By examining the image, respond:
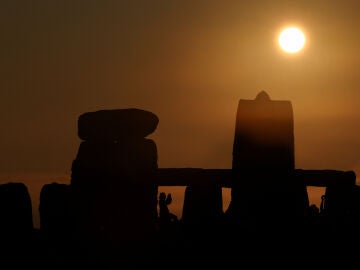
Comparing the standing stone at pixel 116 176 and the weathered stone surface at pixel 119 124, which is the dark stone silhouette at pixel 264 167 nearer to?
the standing stone at pixel 116 176

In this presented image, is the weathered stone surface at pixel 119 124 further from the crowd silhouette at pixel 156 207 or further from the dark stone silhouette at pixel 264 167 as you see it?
the dark stone silhouette at pixel 264 167

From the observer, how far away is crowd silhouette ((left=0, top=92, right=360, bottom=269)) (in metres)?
23.3

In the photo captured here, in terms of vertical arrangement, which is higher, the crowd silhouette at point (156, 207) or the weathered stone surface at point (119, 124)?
the weathered stone surface at point (119, 124)

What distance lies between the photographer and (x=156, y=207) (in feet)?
84.1

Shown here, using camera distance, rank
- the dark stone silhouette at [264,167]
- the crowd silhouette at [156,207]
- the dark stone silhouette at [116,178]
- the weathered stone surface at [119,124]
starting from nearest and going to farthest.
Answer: the crowd silhouette at [156,207] → the dark stone silhouette at [116,178] → the dark stone silhouette at [264,167] → the weathered stone surface at [119,124]

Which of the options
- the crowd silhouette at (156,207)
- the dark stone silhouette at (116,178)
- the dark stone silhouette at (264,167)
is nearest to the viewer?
the crowd silhouette at (156,207)

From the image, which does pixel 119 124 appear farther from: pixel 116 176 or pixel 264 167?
pixel 264 167

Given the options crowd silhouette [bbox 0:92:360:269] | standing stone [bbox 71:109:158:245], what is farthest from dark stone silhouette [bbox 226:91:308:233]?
standing stone [bbox 71:109:158:245]

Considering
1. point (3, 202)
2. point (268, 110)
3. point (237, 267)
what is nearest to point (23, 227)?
point (3, 202)

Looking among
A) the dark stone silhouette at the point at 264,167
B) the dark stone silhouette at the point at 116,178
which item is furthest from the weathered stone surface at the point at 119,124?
the dark stone silhouette at the point at 264,167

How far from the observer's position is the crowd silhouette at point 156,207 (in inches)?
918

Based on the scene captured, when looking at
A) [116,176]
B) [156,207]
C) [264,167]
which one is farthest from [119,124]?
[264,167]

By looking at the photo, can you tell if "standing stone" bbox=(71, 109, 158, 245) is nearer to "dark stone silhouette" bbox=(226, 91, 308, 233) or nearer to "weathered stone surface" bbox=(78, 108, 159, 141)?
"weathered stone surface" bbox=(78, 108, 159, 141)

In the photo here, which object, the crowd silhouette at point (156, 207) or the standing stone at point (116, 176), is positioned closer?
the crowd silhouette at point (156, 207)
